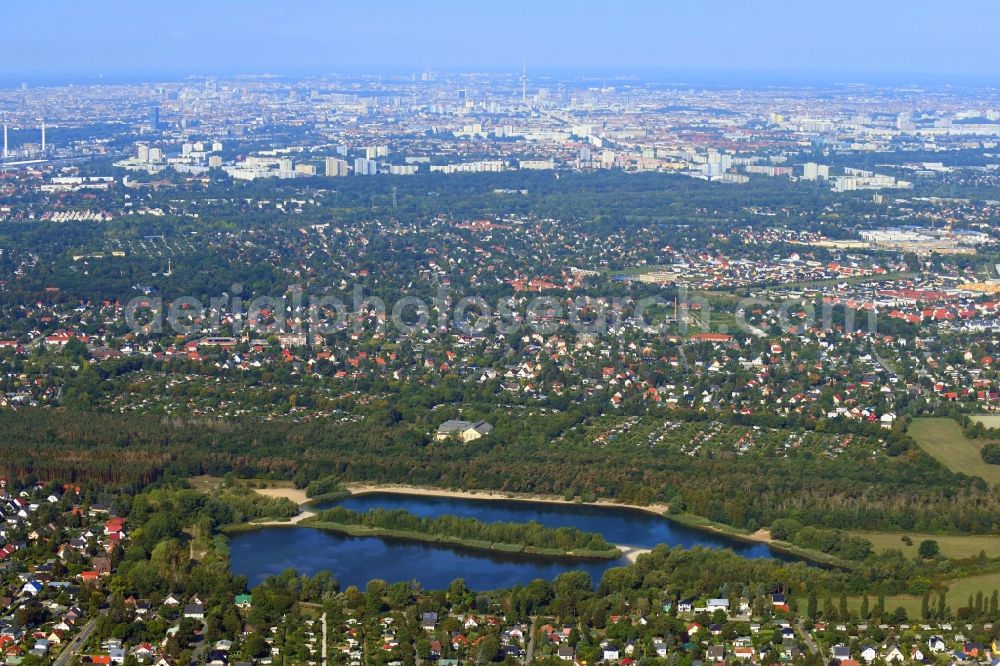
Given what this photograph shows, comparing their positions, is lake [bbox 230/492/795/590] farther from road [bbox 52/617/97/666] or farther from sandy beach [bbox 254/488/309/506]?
road [bbox 52/617/97/666]

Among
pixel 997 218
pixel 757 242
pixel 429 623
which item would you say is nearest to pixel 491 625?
pixel 429 623

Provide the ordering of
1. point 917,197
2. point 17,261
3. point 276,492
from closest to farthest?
point 276,492
point 17,261
point 917,197

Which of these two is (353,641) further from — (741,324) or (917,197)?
(917,197)

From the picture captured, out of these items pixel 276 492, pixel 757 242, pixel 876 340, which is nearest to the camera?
pixel 276 492

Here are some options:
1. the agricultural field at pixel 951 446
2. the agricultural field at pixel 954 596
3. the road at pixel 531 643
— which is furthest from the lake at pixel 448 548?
the agricultural field at pixel 951 446

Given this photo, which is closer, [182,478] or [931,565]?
A: [931,565]

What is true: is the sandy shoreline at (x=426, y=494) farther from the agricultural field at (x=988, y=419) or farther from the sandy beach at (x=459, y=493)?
the agricultural field at (x=988, y=419)

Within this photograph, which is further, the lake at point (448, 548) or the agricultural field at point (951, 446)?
the agricultural field at point (951, 446)
